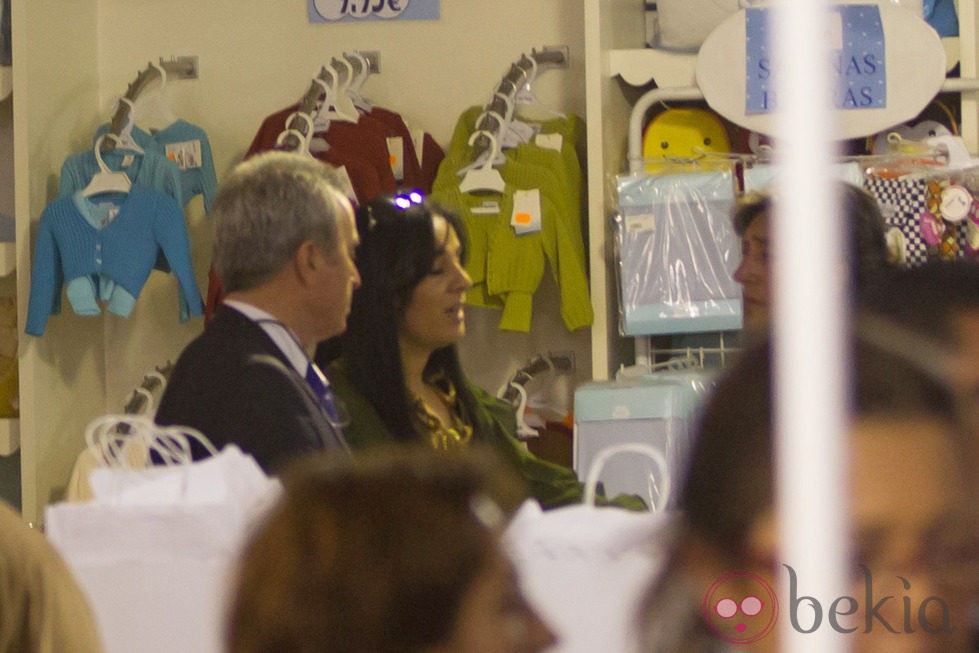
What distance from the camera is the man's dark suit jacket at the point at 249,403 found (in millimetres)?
1028

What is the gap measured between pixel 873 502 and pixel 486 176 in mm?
1942

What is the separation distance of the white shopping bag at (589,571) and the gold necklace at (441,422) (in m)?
0.24

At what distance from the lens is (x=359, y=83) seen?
112 inches

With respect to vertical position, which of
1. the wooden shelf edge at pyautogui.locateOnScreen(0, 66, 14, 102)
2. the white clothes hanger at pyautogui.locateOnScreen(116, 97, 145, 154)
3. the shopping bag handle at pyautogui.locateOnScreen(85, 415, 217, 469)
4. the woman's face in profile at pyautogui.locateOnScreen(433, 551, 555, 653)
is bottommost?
the woman's face in profile at pyautogui.locateOnScreen(433, 551, 555, 653)

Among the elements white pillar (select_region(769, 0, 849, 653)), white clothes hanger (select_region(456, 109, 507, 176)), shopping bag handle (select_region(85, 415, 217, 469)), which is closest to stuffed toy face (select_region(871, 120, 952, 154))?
white clothes hanger (select_region(456, 109, 507, 176))

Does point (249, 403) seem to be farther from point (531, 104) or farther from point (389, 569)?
point (531, 104)

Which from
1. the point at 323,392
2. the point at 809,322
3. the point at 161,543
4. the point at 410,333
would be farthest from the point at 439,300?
the point at 809,322

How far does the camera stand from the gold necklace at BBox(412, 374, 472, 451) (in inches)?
48.8

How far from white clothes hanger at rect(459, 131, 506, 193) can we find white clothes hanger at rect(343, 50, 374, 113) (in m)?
0.28

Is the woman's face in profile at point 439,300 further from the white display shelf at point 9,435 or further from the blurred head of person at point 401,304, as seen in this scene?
the white display shelf at point 9,435

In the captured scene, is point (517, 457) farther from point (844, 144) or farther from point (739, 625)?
point (844, 144)

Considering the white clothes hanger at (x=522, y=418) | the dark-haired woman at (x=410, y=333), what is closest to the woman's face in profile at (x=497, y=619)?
the dark-haired woman at (x=410, y=333)

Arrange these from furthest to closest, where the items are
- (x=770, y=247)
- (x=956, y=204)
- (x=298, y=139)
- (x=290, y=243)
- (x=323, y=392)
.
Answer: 1. (x=298, y=139)
2. (x=956, y=204)
3. (x=770, y=247)
4. (x=290, y=243)
5. (x=323, y=392)

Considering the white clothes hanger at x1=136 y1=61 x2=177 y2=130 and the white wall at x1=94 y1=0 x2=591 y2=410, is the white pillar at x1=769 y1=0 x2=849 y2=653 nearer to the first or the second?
the white wall at x1=94 y1=0 x2=591 y2=410
